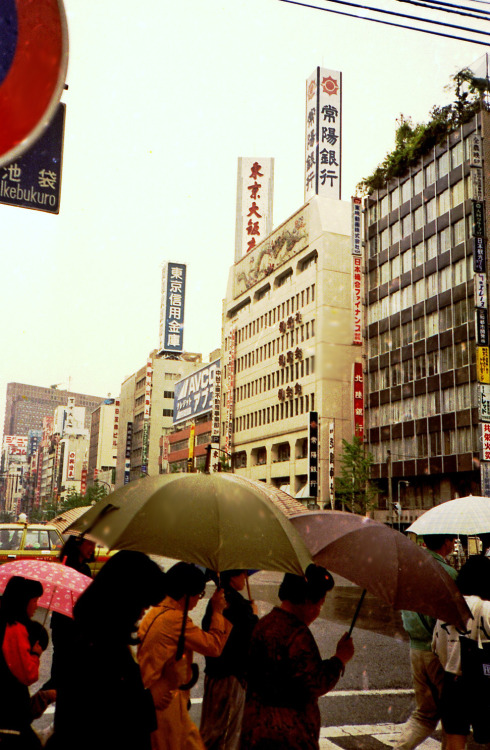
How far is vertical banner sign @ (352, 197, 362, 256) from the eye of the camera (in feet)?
169

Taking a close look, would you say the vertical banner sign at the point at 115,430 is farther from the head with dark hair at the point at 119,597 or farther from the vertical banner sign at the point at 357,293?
the head with dark hair at the point at 119,597

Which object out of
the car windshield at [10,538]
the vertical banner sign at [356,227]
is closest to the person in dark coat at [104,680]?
the car windshield at [10,538]

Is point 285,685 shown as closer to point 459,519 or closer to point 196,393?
point 459,519

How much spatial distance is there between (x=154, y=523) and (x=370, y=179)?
52.1m

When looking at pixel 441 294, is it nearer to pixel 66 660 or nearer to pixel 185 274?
pixel 66 660

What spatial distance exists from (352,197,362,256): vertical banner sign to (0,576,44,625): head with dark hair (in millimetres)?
49148

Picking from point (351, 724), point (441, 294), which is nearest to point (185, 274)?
point (441, 294)

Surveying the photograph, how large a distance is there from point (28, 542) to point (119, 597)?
1343 centimetres

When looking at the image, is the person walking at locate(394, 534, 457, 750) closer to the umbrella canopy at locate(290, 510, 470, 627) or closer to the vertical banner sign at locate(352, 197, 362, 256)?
the umbrella canopy at locate(290, 510, 470, 627)

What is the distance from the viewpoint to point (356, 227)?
51750 mm

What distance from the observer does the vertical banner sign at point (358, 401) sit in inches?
1991

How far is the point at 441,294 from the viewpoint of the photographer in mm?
44281

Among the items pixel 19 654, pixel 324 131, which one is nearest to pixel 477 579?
pixel 19 654

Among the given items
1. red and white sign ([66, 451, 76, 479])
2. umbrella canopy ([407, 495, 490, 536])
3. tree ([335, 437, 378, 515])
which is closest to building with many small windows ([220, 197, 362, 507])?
tree ([335, 437, 378, 515])
